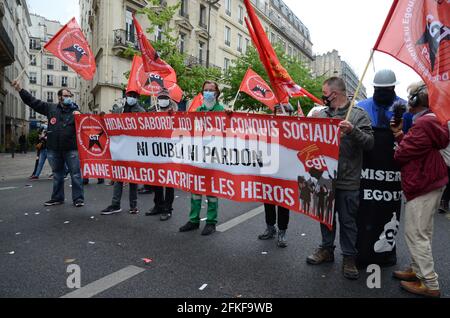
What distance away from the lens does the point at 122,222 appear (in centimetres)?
536

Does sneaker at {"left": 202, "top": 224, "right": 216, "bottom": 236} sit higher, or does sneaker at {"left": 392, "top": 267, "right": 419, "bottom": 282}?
sneaker at {"left": 202, "top": 224, "right": 216, "bottom": 236}

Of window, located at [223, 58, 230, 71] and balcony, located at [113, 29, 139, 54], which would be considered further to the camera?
window, located at [223, 58, 230, 71]

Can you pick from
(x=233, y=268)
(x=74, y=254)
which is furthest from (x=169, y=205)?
(x=233, y=268)

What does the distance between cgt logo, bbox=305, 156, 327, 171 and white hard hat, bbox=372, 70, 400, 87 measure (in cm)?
104

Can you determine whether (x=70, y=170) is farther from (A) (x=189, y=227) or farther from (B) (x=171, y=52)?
(B) (x=171, y=52)

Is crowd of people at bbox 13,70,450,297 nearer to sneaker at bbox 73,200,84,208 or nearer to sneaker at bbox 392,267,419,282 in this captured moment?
sneaker at bbox 392,267,419,282

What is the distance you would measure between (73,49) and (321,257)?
5393 mm

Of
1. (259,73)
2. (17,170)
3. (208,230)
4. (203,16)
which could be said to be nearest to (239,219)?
(208,230)

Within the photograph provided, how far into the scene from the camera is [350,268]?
138 inches

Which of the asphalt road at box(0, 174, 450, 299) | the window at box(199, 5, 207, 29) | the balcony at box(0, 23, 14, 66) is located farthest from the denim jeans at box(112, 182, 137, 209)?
the window at box(199, 5, 207, 29)

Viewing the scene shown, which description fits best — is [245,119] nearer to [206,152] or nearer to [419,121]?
[206,152]

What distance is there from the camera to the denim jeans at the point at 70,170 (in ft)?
20.9

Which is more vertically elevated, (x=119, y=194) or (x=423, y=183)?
(x=423, y=183)

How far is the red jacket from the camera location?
9.97ft
